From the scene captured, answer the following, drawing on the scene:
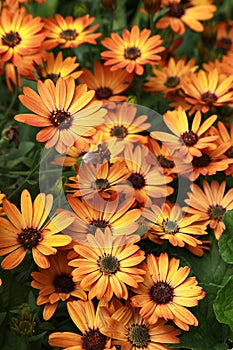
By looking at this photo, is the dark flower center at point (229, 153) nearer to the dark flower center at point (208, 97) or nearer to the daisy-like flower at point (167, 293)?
the dark flower center at point (208, 97)

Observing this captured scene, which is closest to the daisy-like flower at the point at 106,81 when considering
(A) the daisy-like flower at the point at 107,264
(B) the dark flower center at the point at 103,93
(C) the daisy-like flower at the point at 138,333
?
(B) the dark flower center at the point at 103,93

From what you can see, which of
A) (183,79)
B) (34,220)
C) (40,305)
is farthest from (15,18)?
(40,305)

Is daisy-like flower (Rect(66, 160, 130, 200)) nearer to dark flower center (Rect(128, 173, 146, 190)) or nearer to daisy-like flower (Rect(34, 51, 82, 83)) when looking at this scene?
dark flower center (Rect(128, 173, 146, 190))

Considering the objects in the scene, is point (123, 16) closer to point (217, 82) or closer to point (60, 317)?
point (217, 82)

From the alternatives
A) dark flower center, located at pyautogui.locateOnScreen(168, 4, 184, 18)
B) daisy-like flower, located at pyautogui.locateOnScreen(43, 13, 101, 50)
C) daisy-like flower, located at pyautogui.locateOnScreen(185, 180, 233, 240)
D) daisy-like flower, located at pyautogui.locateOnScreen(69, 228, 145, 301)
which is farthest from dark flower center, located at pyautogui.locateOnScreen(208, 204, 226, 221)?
dark flower center, located at pyautogui.locateOnScreen(168, 4, 184, 18)

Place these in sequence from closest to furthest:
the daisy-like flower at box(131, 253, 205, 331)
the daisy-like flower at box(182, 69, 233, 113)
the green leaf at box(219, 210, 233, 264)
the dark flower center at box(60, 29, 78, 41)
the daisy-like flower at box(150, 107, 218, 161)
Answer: the daisy-like flower at box(131, 253, 205, 331) → the green leaf at box(219, 210, 233, 264) → the daisy-like flower at box(150, 107, 218, 161) → the daisy-like flower at box(182, 69, 233, 113) → the dark flower center at box(60, 29, 78, 41)

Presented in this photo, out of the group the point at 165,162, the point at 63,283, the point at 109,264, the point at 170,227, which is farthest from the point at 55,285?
the point at 165,162
